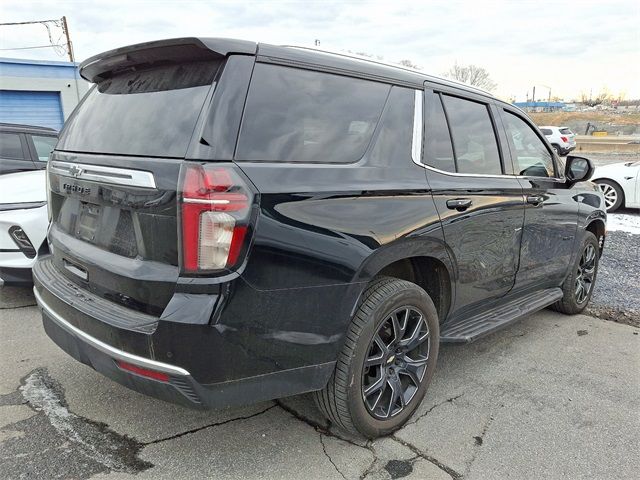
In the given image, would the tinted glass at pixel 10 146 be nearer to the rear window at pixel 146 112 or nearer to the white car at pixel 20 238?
the white car at pixel 20 238

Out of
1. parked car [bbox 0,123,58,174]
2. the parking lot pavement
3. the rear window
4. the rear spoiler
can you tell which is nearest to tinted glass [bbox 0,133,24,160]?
parked car [bbox 0,123,58,174]

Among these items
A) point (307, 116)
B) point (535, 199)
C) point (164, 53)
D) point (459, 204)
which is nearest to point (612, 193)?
point (535, 199)

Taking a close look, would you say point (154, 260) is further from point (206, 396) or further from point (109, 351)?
point (206, 396)

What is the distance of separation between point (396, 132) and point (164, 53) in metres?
1.26

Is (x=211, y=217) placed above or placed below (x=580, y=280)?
above

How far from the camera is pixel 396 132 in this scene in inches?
107

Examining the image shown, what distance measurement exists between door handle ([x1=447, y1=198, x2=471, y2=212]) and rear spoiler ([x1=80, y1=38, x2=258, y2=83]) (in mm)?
1443

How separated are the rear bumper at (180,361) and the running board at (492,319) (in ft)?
3.69

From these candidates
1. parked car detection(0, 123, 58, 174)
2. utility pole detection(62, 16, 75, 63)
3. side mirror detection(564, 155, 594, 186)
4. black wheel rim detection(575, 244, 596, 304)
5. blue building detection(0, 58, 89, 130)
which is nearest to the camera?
side mirror detection(564, 155, 594, 186)

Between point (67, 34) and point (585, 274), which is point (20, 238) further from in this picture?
point (67, 34)

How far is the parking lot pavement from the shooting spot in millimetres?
2441

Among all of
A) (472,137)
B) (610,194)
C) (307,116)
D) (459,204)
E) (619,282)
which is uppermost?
(307,116)

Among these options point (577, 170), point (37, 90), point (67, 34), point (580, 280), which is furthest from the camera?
point (67, 34)

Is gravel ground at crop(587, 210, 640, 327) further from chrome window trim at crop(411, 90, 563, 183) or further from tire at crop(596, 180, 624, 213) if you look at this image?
chrome window trim at crop(411, 90, 563, 183)
